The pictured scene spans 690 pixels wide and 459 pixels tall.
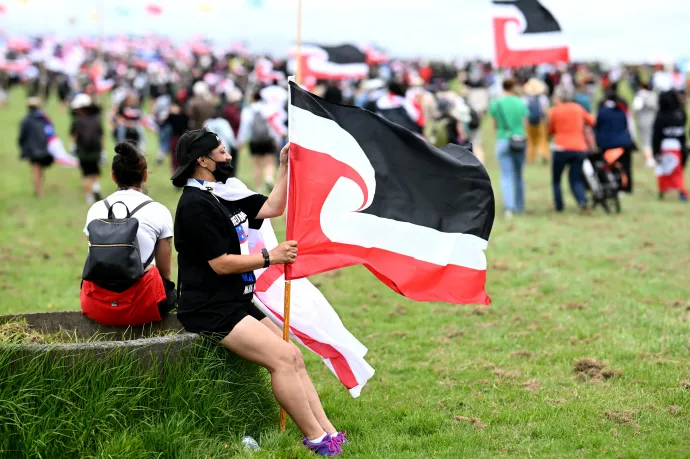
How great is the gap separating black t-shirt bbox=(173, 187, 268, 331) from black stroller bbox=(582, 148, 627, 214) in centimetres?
1066

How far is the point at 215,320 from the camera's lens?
5.14 metres

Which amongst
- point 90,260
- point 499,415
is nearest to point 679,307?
point 499,415

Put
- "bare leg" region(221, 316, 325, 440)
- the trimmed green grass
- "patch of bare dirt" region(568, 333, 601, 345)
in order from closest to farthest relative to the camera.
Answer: the trimmed green grass
"bare leg" region(221, 316, 325, 440)
"patch of bare dirt" region(568, 333, 601, 345)

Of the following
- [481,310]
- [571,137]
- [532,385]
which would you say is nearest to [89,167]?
[571,137]

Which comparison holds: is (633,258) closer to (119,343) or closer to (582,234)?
(582,234)

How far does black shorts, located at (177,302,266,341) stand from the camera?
513 centimetres

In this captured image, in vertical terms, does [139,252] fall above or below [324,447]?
above

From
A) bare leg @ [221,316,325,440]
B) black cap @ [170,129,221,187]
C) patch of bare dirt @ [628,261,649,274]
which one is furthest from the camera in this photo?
patch of bare dirt @ [628,261,649,274]

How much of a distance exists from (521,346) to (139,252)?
11.1ft

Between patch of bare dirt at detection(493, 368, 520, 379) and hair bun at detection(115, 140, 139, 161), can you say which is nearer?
hair bun at detection(115, 140, 139, 161)

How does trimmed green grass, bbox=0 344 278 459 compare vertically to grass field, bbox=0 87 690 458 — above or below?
above

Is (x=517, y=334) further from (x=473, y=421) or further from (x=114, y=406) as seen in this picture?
(x=114, y=406)

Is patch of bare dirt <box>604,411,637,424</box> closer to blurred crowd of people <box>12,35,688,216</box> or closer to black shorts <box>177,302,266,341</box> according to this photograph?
black shorts <box>177,302,266,341</box>

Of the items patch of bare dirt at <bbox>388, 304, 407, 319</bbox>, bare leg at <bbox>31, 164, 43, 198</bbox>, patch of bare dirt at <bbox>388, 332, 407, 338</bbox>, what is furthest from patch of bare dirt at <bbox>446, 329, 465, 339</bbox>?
bare leg at <bbox>31, 164, 43, 198</bbox>
